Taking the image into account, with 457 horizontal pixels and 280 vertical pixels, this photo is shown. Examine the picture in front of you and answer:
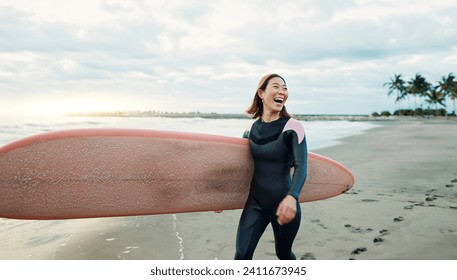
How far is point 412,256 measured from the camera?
2.15m

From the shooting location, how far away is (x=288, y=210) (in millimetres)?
1472

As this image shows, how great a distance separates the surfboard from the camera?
183 centimetres

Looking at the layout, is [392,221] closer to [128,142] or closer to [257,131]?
[257,131]

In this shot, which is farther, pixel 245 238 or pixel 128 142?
pixel 128 142

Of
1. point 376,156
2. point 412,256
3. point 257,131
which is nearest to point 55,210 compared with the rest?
point 257,131

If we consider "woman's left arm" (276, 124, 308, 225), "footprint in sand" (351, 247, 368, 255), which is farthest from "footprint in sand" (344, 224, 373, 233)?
"woman's left arm" (276, 124, 308, 225)

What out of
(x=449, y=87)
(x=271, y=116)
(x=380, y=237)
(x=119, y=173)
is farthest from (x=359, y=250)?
(x=449, y=87)

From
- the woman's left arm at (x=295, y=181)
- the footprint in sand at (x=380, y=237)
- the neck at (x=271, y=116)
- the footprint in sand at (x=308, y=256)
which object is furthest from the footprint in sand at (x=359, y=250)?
the neck at (x=271, y=116)

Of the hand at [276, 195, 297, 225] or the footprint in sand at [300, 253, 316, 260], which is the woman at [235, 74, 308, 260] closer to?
the hand at [276, 195, 297, 225]

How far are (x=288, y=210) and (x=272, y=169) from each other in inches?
9.2

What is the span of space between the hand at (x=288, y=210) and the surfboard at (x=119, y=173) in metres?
0.47

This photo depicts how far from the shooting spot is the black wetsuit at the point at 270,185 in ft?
5.18

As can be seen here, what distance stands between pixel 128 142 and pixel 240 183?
648 millimetres

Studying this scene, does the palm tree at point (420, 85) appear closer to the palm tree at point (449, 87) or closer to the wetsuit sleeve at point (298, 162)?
the palm tree at point (449, 87)
